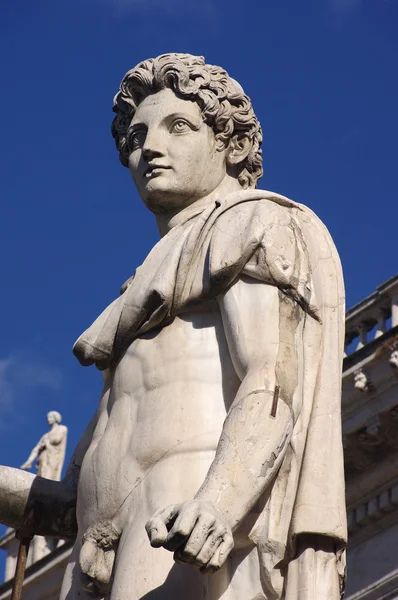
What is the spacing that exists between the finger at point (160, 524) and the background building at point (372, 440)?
14.5m

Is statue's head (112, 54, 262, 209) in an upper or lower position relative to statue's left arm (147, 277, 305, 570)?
upper

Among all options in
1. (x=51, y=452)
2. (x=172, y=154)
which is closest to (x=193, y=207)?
(x=172, y=154)

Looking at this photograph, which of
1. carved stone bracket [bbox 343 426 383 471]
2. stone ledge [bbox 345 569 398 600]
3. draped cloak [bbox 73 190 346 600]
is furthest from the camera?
carved stone bracket [bbox 343 426 383 471]

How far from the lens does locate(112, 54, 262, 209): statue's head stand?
9742mm

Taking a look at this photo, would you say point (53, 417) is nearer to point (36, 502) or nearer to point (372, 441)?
point (372, 441)

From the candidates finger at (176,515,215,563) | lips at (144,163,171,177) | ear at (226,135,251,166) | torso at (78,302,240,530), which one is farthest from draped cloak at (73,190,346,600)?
finger at (176,515,215,563)

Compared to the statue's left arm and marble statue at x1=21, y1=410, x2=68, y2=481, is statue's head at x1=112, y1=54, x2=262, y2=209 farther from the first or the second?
marble statue at x1=21, y1=410, x2=68, y2=481

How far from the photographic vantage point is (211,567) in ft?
26.8

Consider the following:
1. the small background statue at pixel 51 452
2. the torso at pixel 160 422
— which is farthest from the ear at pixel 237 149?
the small background statue at pixel 51 452

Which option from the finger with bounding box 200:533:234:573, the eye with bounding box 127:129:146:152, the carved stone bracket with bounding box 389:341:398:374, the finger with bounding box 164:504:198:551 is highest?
the carved stone bracket with bounding box 389:341:398:374

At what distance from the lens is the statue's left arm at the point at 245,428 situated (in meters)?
Result: 8.12

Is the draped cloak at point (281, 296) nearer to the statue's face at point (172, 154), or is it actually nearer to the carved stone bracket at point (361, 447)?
the statue's face at point (172, 154)

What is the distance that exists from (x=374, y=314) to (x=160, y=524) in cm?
1543

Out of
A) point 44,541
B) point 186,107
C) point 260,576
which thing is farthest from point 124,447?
point 44,541
